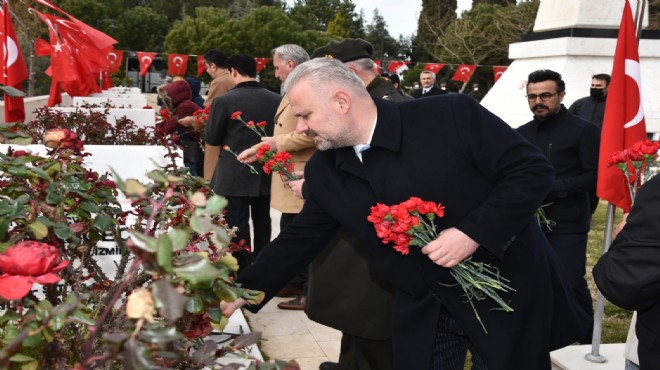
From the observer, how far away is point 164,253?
0.93 metres

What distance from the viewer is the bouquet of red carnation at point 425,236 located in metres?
2.12

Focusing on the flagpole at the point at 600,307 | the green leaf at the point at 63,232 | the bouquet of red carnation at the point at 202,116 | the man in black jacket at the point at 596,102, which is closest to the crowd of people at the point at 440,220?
the green leaf at the point at 63,232

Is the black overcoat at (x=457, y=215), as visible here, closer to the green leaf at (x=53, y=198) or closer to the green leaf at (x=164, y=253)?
the green leaf at (x=53, y=198)

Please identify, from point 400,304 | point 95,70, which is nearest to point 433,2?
point 95,70

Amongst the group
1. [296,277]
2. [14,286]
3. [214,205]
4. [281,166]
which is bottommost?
[296,277]

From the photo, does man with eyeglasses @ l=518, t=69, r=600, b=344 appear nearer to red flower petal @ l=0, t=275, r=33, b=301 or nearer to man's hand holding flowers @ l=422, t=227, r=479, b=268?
man's hand holding flowers @ l=422, t=227, r=479, b=268

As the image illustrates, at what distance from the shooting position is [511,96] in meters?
18.2

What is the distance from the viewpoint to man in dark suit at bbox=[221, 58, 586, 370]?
89.4 inches

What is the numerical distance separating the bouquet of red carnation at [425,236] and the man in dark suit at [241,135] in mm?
3538

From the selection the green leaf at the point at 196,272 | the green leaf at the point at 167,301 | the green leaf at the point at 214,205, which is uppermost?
the green leaf at the point at 214,205

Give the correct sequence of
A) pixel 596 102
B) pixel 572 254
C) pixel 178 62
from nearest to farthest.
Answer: pixel 572 254, pixel 596 102, pixel 178 62

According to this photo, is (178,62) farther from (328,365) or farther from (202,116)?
(328,365)

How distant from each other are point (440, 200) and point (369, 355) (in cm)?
148

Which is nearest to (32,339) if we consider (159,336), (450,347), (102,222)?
(159,336)
